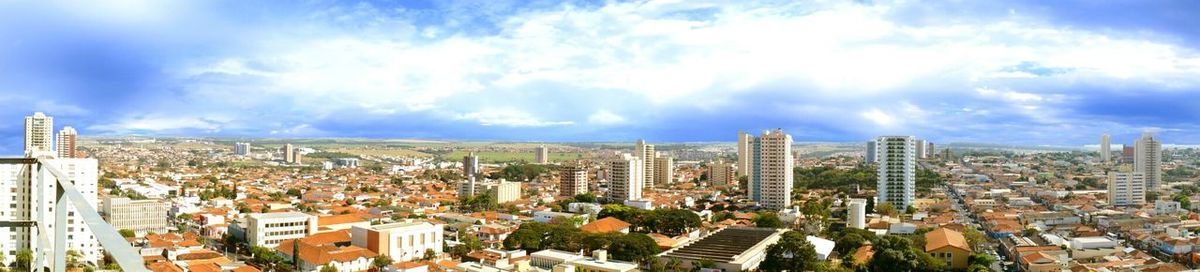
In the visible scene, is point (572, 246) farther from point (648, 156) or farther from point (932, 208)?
point (648, 156)

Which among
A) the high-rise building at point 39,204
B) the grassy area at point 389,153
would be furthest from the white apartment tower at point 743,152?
the grassy area at point 389,153

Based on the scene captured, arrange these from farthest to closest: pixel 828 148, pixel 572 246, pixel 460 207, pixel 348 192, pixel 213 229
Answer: pixel 828 148, pixel 348 192, pixel 460 207, pixel 213 229, pixel 572 246

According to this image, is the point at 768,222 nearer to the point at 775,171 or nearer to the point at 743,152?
the point at 775,171

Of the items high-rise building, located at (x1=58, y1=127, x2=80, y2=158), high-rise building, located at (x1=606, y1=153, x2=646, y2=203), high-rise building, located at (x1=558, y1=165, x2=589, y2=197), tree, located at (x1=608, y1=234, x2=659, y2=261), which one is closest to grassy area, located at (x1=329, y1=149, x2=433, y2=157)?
high-rise building, located at (x1=58, y1=127, x2=80, y2=158)

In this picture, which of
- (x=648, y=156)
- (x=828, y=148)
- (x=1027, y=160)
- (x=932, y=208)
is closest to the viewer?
(x=932, y=208)

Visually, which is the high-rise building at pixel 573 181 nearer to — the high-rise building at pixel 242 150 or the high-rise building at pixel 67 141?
the high-rise building at pixel 67 141

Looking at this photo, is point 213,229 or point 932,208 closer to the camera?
point 213,229

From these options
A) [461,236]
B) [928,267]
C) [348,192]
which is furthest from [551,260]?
[348,192]

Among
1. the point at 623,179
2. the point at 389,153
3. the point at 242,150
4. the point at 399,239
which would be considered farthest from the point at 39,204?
the point at 389,153
